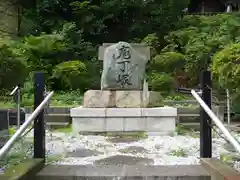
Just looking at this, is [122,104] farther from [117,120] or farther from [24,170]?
[24,170]

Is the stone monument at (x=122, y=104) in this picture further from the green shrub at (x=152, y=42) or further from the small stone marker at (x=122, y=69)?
the green shrub at (x=152, y=42)

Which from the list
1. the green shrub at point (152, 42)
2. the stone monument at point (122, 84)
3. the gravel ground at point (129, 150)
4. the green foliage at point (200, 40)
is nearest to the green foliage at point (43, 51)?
the green shrub at point (152, 42)

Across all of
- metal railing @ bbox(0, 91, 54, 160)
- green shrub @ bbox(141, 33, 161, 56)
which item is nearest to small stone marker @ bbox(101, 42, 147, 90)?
metal railing @ bbox(0, 91, 54, 160)

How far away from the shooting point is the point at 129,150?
20.2ft

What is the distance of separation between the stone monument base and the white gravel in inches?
40.0

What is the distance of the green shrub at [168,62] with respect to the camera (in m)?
17.6

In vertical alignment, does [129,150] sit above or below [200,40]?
below

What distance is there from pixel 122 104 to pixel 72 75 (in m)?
7.76

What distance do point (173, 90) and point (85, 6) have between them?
23.5 ft

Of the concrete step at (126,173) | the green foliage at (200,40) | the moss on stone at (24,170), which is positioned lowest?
the concrete step at (126,173)

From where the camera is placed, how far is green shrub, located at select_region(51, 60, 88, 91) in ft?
53.5

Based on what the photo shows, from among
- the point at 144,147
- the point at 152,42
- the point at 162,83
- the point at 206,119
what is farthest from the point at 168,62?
the point at 206,119

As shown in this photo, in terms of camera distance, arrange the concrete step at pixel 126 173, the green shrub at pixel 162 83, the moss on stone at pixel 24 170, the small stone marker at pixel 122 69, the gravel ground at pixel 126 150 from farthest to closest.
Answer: the green shrub at pixel 162 83 < the small stone marker at pixel 122 69 < the gravel ground at pixel 126 150 < the concrete step at pixel 126 173 < the moss on stone at pixel 24 170

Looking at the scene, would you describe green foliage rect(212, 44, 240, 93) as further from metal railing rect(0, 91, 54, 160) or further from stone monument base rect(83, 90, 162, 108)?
metal railing rect(0, 91, 54, 160)
